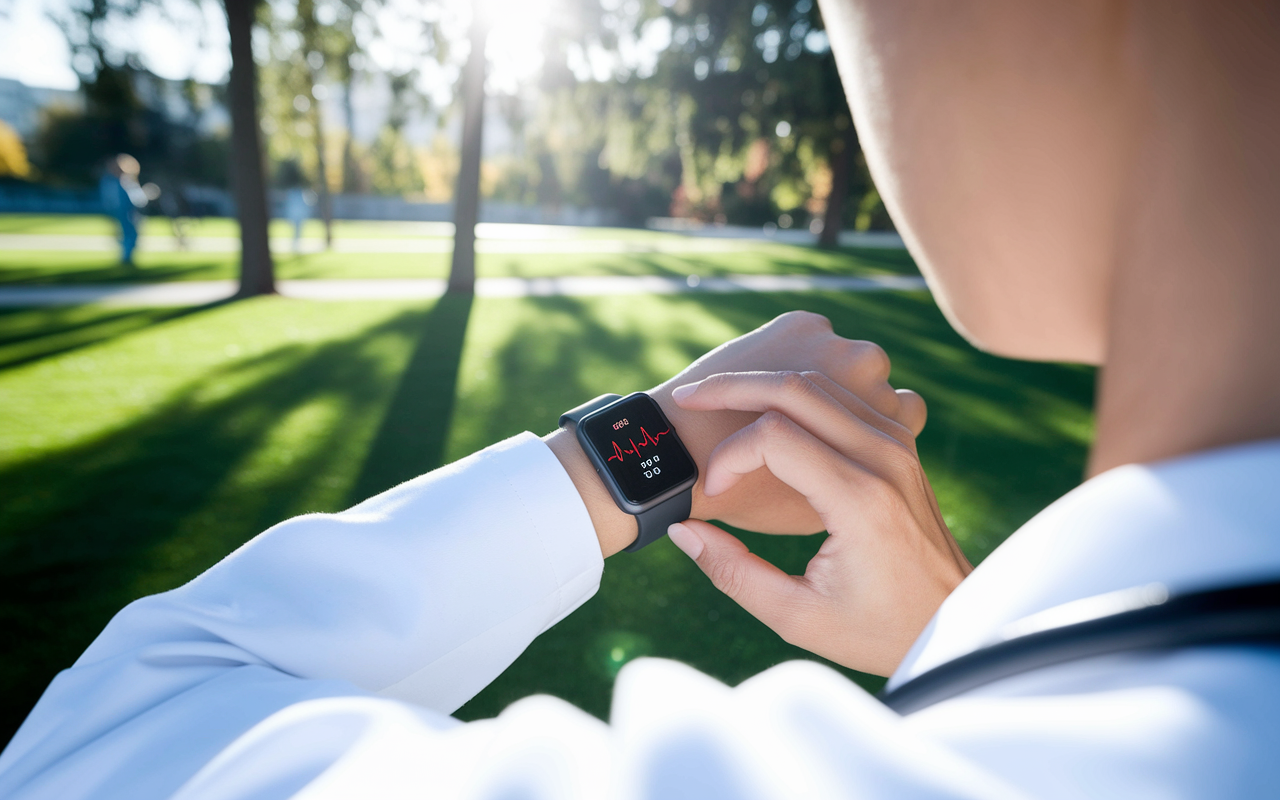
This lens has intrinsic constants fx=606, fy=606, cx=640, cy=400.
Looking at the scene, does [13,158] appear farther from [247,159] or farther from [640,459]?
[640,459]

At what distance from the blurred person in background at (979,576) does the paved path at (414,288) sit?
7.93 meters

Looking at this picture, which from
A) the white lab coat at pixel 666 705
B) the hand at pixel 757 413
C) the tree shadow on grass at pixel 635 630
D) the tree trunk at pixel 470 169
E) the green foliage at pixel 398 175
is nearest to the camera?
the white lab coat at pixel 666 705

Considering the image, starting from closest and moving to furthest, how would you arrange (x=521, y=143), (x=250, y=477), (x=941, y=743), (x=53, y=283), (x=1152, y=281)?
(x=941, y=743) < (x=1152, y=281) < (x=250, y=477) < (x=53, y=283) < (x=521, y=143)

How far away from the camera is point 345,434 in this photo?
138 inches

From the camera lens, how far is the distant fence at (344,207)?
27062 mm

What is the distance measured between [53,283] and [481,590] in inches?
422

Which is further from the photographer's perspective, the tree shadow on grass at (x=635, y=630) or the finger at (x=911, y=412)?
the tree shadow on grass at (x=635, y=630)

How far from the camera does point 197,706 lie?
52cm

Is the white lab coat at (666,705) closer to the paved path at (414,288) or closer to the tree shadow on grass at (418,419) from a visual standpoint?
the tree shadow on grass at (418,419)

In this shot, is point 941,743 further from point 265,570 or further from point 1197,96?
point 265,570

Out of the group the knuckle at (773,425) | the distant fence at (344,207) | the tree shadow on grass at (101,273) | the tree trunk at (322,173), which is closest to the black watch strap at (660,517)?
the knuckle at (773,425)

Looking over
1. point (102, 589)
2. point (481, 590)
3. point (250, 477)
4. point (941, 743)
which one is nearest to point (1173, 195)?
point (941, 743)

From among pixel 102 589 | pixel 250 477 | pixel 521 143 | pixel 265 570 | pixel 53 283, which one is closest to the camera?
pixel 265 570

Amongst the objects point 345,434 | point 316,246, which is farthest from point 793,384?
point 316,246
